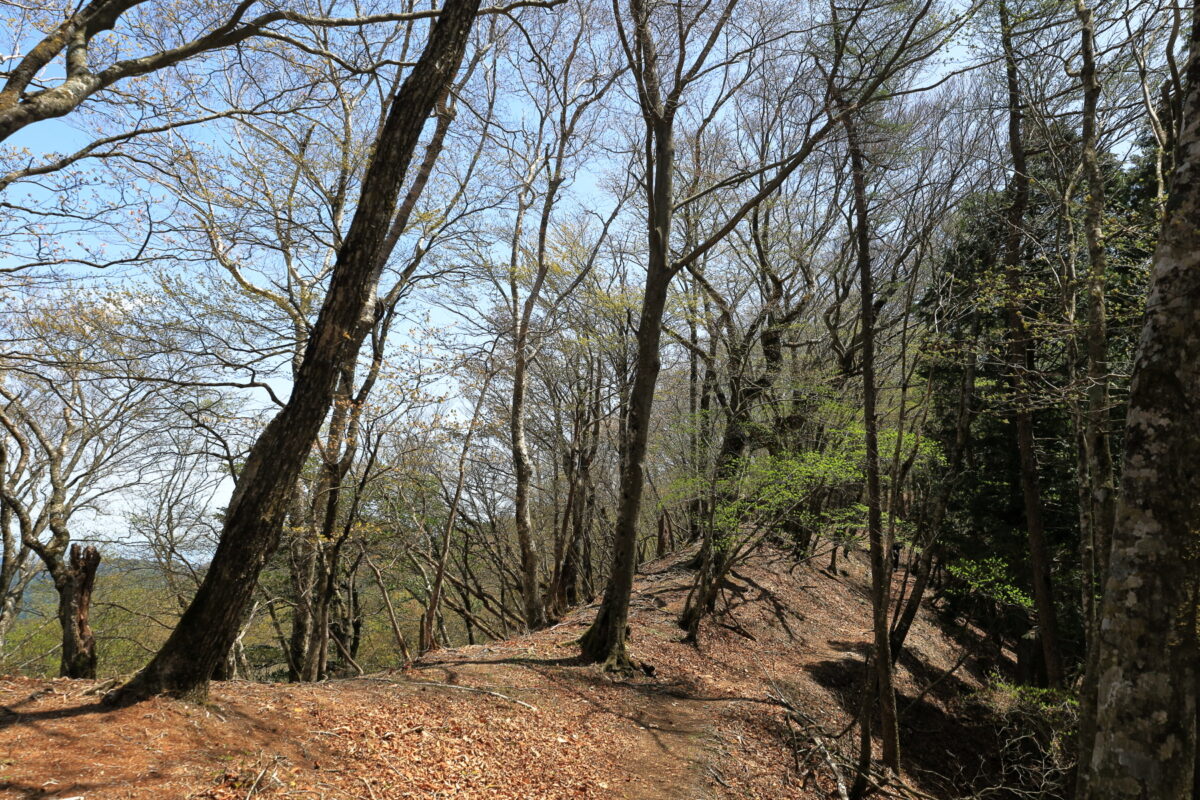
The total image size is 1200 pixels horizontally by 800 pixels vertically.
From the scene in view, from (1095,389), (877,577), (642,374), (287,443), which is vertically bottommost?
(877,577)

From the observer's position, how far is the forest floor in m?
3.62

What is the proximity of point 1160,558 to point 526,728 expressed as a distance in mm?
5229

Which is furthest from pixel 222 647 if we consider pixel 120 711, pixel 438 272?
pixel 438 272

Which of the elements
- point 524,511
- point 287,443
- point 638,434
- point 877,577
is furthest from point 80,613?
point 877,577

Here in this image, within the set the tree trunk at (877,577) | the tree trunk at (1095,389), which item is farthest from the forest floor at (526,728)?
the tree trunk at (1095,389)

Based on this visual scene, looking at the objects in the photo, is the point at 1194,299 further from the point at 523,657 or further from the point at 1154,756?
the point at 523,657

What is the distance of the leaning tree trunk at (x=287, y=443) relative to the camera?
4246 mm

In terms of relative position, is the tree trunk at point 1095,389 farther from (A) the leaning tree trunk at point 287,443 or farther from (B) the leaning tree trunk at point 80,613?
(B) the leaning tree trunk at point 80,613

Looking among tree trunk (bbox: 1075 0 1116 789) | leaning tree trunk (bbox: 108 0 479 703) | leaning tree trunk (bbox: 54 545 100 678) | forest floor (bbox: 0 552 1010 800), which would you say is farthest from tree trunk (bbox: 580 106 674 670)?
leaning tree trunk (bbox: 54 545 100 678)

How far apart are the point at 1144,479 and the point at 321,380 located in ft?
16.4

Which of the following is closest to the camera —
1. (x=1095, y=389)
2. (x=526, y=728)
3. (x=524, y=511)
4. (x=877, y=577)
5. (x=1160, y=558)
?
(x=1160, y=558)

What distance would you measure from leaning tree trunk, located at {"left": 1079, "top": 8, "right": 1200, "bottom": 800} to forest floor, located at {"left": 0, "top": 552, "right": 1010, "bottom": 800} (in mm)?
3857

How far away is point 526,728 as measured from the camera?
6.09m

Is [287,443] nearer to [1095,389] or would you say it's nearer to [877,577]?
[877,577]
